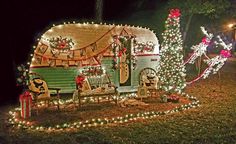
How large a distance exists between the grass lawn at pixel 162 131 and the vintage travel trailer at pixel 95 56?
234 centimetres

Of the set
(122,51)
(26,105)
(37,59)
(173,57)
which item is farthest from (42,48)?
(173,57)

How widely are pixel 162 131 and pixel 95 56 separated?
5563mm

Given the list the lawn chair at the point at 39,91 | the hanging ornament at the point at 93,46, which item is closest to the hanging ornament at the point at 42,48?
the lawn chair at the point at 39,91

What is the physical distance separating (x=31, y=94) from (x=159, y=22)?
1872cm

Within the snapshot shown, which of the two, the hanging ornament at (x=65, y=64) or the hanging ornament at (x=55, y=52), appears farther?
the hanging ornament at (x=65, y=64)

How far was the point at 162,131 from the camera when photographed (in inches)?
384

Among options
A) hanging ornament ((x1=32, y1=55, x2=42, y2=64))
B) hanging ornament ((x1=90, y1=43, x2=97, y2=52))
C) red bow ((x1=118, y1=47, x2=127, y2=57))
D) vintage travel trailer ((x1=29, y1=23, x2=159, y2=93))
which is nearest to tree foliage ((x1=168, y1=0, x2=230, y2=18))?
vintage travel trailer ((x1=29, y1=23, x2=159, y2=93))

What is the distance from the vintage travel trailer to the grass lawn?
2338mm

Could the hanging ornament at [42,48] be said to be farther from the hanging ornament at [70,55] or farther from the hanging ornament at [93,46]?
the hanging ornament at [93,46]

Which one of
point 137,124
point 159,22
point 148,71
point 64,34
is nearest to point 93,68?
point 64,34

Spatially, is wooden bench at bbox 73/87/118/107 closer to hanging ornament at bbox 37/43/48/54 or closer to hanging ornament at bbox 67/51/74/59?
hanging ornament at bbox 67/51/74/59

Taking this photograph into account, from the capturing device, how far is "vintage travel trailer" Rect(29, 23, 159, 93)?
1356cm

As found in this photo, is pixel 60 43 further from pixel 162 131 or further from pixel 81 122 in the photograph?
pixel 162 131

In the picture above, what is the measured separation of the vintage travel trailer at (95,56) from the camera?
13.6m
